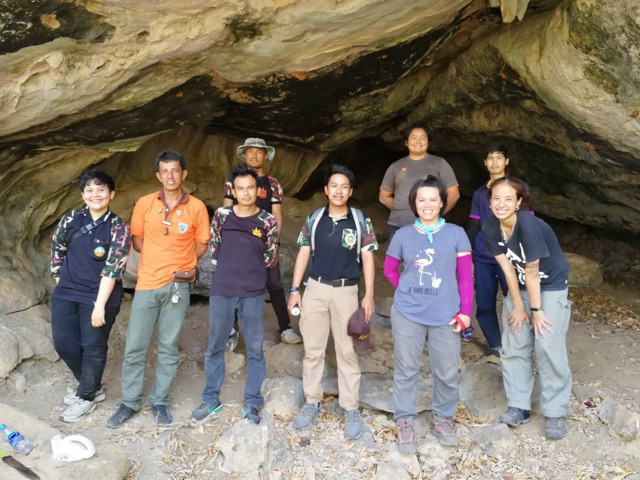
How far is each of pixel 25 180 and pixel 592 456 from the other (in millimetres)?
5391

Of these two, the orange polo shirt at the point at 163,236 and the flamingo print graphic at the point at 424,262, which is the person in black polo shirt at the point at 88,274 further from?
the flamingo print graphic at the point at 424,262

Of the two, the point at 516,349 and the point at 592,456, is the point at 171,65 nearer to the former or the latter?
the point at 516,349

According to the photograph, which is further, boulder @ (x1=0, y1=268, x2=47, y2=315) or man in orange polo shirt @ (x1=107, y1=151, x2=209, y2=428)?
boulder @ (x1=0, y1=268, x2=47, y2=315)

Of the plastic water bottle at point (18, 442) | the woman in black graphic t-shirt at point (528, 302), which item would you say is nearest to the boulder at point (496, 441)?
the woman in black graphic t-shirt at point (528, 302)

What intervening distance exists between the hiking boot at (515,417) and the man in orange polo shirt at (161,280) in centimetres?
242

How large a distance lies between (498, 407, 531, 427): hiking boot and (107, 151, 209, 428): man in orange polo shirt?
2419 millimetres

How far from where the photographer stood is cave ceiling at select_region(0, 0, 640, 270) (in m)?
4.08

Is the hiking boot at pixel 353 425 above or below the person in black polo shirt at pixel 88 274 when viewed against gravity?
below

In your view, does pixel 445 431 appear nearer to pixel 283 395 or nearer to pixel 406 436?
pixel 406 436

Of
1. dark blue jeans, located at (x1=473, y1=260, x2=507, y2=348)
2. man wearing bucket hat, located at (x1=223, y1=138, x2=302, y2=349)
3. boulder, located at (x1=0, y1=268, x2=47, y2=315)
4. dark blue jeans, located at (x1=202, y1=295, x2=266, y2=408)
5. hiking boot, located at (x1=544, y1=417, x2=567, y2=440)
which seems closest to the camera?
hiking boot, located at (x1=544, y1=417, x2=567, y2=440)

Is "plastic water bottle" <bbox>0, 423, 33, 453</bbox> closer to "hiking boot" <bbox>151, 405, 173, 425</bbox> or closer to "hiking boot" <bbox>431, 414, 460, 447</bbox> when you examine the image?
"hiking boot" <bbox>151, 405, 173, 425</bbox>

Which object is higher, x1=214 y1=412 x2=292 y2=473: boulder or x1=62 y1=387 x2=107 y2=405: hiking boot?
x1=62 y1=387 x2=107 y2=405: hiking boot

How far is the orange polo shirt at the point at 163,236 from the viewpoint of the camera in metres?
4.04

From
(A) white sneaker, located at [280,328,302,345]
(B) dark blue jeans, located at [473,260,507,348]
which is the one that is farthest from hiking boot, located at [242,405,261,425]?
(B) dark blue jeans, located at [473,260,507,348]
